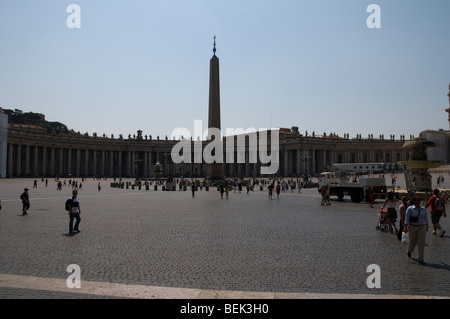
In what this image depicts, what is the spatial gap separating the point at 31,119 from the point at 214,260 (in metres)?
123

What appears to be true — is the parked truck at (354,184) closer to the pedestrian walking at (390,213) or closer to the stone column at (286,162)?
the pedestrian walking at (390,213)

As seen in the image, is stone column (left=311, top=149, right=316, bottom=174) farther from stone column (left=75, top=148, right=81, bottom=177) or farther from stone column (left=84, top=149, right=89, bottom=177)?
stone column (left=75, top=148, right=81, bottom=177)

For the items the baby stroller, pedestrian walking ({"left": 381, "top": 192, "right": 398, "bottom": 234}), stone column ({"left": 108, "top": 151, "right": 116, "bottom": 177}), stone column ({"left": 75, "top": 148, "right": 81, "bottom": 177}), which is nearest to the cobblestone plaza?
the baby stroller

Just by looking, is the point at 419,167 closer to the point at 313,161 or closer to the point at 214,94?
the point at 214,94

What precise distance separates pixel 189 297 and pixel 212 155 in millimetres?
44946

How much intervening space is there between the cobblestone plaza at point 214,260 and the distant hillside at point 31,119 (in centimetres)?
10804

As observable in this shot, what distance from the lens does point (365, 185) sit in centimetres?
2447

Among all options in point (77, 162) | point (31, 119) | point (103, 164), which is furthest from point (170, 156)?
point (31, 119)

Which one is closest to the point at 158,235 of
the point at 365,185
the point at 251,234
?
the point at 251,234

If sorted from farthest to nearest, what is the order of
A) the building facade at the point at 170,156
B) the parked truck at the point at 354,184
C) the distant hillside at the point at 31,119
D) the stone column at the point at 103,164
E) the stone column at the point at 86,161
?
1. the distant hillside at the point at 31,119
2. the stone column at the point at 103,164
3. the stone column at the point at 86,161
4. the building facade at the point at 170,156
5. the parked truck at the point at 354,184

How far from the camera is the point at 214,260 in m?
8.24

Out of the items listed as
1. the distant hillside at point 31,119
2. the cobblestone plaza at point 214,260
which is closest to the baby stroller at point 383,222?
the cobblestone plaza at point 214,260

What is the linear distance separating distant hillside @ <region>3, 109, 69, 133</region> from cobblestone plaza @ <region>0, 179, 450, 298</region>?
10804 cm

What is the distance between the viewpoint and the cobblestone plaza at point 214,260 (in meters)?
6.19
